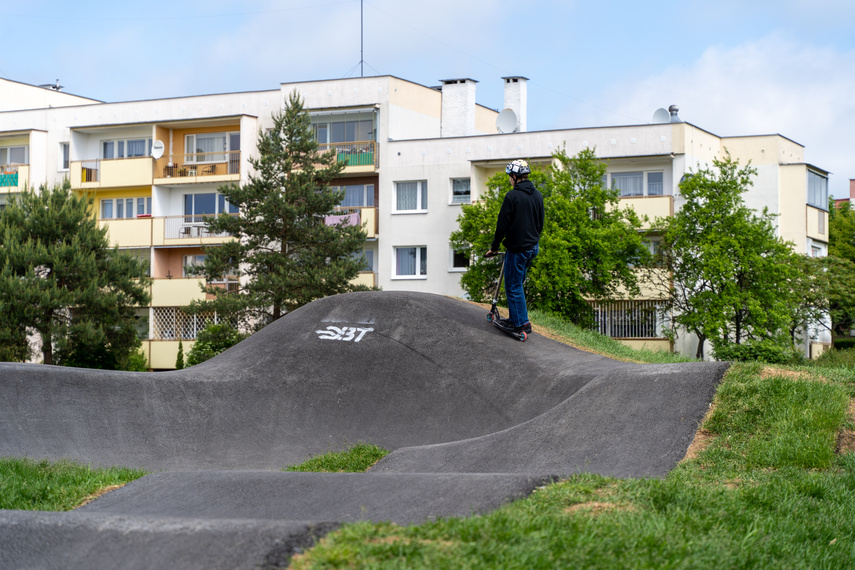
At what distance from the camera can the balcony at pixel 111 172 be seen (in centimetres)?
4856

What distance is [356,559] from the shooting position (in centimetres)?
386

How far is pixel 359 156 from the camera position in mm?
45938

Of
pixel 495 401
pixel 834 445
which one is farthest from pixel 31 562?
pixel 495 401

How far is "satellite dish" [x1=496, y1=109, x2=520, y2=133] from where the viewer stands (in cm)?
4656

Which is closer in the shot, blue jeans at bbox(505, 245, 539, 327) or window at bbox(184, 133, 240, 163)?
blue jeans at bbox(505, 245, 539, 327)

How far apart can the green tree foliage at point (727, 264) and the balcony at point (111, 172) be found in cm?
2876

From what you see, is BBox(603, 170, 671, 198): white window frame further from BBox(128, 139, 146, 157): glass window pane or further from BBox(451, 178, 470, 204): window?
BBox(128, 139, 146, 157): glass window pane

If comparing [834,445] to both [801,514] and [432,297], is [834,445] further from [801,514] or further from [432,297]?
[432,297]

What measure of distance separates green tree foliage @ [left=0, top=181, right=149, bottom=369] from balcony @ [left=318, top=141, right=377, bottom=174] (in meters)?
13.3

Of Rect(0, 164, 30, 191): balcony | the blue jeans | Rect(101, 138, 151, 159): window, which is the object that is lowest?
the blue jeans

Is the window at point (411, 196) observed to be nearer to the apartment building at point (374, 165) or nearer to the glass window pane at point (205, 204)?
the apartment building at point (374, 165)

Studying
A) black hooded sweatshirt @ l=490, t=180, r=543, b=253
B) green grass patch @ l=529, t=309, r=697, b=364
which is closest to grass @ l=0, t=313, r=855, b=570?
black hooded sweatshirt @ l=490, t=180, r=543, b=253

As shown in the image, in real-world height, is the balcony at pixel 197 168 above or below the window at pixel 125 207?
above

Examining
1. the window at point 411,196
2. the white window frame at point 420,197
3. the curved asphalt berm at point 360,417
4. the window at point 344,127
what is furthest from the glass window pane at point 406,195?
the curved asphalt berm at point 360,417
